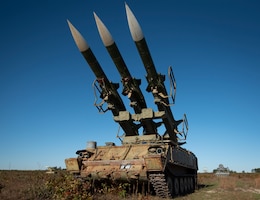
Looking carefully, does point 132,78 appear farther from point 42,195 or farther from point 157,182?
point 42,195

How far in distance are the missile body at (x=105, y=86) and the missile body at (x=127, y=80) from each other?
1.34 feet

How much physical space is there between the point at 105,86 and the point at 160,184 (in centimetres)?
405

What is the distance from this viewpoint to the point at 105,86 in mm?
10430

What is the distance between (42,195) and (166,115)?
4.89 meters

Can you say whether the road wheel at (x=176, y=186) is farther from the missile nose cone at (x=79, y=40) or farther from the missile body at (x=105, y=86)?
the missile nose cone at (x=79, y=40)

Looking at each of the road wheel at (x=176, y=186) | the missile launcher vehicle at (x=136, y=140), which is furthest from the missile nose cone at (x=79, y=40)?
the road wheel at (x=176, y=186)

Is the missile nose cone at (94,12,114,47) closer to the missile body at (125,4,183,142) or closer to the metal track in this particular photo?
the missile body at (125,4,183,142)

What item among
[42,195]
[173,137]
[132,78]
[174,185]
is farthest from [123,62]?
[42,195]

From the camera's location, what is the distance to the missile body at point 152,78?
9.21 metres

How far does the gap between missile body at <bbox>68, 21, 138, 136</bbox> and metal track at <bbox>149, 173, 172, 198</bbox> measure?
316 centimetres

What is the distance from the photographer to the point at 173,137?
1082 centimetres

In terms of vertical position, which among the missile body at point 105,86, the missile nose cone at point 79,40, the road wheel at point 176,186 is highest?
the missile nose cone at point 79,40

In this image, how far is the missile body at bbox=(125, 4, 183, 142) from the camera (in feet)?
30.2

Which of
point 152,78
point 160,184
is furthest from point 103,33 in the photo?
point 160,184
